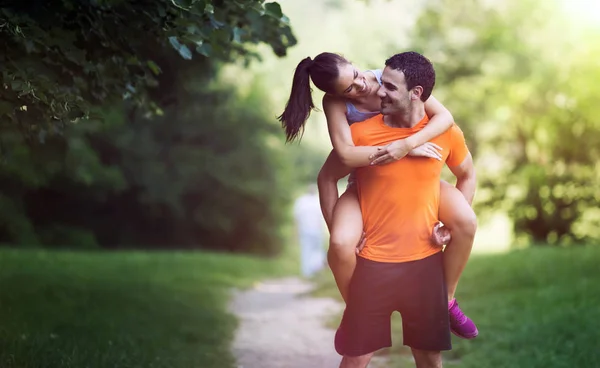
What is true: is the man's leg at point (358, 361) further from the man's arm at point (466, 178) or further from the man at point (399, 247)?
the man's arm at point (466, 178)

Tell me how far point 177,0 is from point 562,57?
1296 centimetres

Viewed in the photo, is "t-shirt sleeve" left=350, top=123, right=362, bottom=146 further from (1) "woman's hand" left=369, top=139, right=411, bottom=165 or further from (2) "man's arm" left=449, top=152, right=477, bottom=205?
(2) "man's arm" left=449, top=152, right=477, bottom=205

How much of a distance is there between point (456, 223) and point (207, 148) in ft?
64.4

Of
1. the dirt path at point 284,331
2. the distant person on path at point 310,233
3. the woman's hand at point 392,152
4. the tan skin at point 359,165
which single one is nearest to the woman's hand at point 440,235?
the tan skin at point 359,165

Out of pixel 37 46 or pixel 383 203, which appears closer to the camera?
pixel 383 203

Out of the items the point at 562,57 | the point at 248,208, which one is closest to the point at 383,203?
the point at 562,57

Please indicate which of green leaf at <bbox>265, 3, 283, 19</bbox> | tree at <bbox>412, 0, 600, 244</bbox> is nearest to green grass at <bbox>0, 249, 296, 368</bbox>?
green leaf at <bbox>265, 3, 283, 19</bbox>

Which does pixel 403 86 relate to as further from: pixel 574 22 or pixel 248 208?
pixel 248 208

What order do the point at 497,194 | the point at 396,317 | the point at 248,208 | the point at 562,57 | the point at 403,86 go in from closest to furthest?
the point at 403,86
the point at 396,317
the point at 562,57
the point at 497,194
the point at 248,208

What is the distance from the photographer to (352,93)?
3.97 m

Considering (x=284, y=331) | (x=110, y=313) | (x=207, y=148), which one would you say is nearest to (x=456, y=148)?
(x=284, y=331)

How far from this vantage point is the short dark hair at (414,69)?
12.6 feet

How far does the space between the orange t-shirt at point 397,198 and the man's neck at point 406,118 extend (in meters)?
0.02

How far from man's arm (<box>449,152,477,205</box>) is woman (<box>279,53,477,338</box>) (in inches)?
4.7
